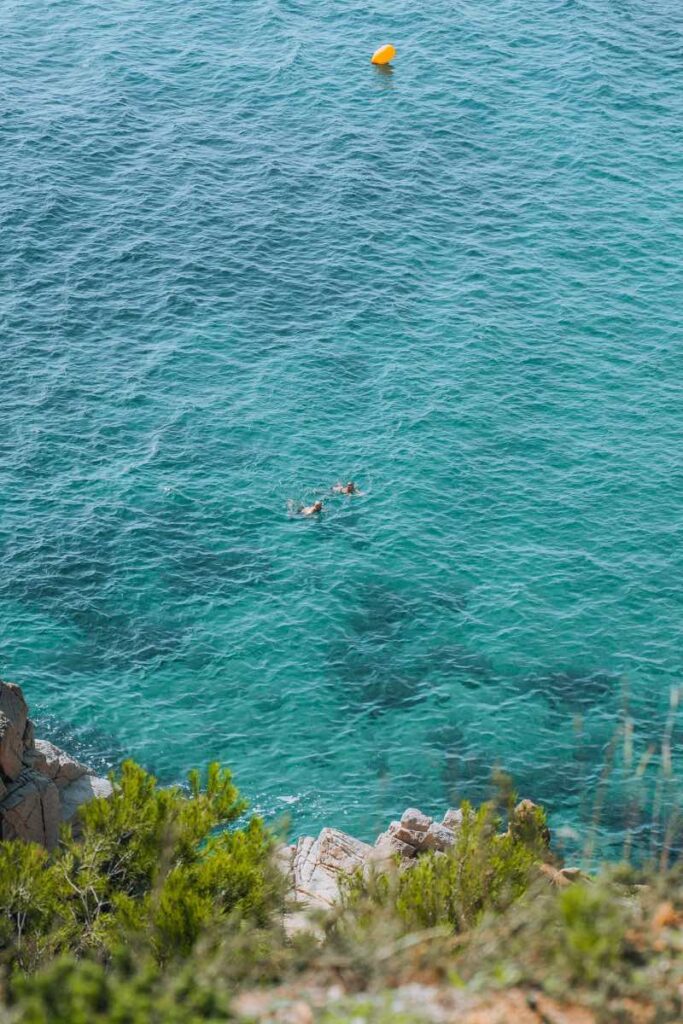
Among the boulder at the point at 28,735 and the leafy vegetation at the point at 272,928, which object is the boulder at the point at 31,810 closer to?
the boulder at the point at 28,735

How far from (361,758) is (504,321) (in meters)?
28.0

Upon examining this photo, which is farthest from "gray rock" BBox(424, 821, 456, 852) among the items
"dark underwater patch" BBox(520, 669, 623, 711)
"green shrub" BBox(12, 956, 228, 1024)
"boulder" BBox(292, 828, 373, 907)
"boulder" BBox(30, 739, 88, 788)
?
"green shrub" BBox(12, 956, 228, 1024)

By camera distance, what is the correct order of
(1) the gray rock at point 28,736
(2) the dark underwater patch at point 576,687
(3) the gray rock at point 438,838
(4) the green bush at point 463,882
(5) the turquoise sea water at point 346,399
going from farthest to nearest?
(2) the dark underwater patch at point 576,687 < (5) the turquoise sea water at point 346,399 < (3) the gray rock at point 438,838 < (1) the gray rock at point 28,736 < (4) the green bush at point 463,882

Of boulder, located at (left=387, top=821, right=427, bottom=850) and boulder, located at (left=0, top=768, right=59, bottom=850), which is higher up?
boulder, located at (left=0, top=768, right=59, bottom=850)

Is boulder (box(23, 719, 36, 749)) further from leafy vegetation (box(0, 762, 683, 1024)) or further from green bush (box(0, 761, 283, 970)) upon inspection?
green bush (box(0, 761, 283, 970))

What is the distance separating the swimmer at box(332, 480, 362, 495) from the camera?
5047cm

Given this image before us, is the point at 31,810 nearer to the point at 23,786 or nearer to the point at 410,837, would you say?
the point at 23,786

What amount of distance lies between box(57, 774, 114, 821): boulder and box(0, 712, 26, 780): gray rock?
2.54 m

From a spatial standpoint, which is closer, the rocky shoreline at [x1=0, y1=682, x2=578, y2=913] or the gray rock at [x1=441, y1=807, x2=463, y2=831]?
the rocky shoreline at [x1=0, y1=682, x2=578, y2=913]

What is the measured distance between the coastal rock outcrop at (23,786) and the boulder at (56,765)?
0.05 metres

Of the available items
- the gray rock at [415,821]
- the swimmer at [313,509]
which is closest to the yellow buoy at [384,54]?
the swimmer at [313,509]

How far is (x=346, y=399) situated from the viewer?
2203 inches

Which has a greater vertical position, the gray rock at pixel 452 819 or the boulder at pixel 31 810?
the boulder at pixel 31 810

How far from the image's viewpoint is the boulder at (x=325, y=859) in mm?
33438
